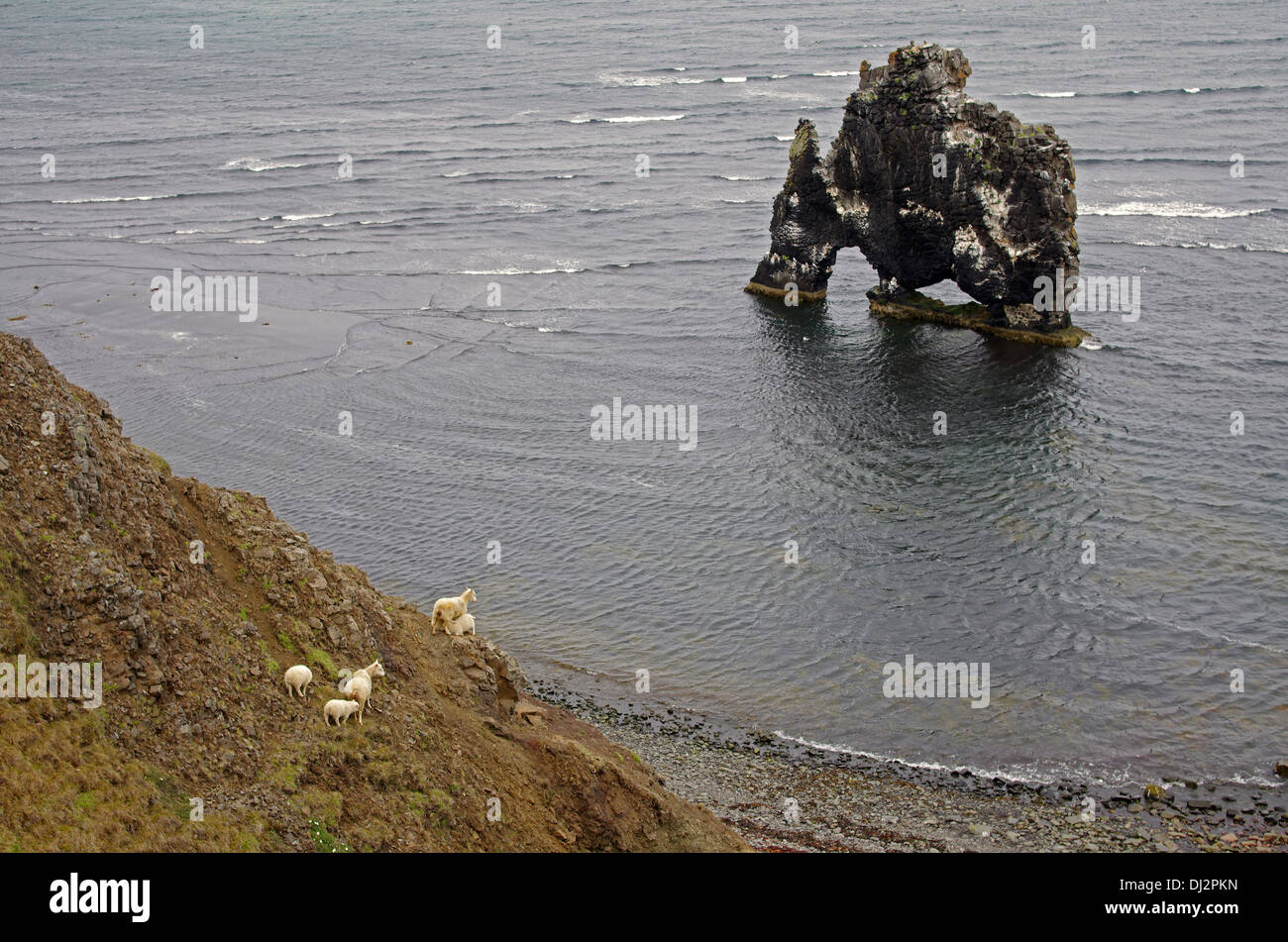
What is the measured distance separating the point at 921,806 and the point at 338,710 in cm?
2433

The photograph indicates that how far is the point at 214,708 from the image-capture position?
22594mm

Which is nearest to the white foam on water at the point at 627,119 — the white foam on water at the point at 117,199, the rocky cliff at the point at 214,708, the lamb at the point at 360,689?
the white foam on water at the point at 117,199

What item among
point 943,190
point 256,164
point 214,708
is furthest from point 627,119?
point 214,708

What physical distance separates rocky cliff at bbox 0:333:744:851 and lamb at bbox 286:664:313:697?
0.41 metres

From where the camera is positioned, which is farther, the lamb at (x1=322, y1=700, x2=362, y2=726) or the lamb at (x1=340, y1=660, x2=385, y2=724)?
the lamb at (x1=340, y1=660, x2=385, y2=724)

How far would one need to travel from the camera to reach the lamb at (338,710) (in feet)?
80.3

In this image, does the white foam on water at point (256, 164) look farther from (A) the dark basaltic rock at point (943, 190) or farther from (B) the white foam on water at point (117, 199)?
(A) the dark basaltic rock at point (943, 190)

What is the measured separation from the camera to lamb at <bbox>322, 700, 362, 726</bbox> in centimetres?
2447

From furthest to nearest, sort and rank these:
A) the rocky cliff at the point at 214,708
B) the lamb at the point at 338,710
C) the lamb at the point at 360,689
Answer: the lamb at the point at 360,689
the lamb at the point at 338,710
the rocky cliff at the point at 214,708

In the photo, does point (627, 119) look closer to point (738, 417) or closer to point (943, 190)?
point (943, 190)

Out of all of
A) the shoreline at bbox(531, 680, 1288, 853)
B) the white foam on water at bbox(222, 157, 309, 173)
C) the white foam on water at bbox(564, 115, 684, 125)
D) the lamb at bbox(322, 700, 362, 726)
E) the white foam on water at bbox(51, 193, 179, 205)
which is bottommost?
the shoreline at bbox(531, 680, 1288, 853)

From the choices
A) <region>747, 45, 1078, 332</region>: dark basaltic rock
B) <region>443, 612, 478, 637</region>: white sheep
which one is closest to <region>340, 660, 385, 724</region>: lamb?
<region>443, 612, 478, 637</region>: white sheep

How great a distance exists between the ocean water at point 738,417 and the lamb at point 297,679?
25486 mm

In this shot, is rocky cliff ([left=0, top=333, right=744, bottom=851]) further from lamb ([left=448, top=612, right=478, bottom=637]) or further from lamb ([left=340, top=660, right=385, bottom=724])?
lamb ([left=448, top=612, right=478, bottom=637])
